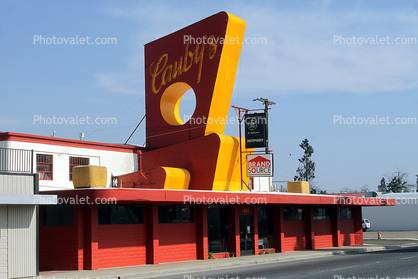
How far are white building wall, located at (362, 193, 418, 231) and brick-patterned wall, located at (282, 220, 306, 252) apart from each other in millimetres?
32979

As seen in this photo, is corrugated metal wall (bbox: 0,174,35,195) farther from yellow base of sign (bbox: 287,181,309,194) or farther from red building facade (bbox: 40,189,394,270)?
yellow base of sign (bbox: 287,181,309,194)

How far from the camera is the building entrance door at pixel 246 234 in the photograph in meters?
27.8

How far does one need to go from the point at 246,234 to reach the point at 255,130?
6322 millimetres

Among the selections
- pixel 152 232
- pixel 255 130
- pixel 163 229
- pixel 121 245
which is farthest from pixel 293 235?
pixel 121 245

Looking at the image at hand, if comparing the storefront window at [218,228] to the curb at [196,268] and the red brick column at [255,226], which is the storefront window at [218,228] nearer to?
the red brick column at [255,226]

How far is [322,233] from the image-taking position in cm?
3397

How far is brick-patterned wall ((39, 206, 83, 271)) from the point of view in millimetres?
20484

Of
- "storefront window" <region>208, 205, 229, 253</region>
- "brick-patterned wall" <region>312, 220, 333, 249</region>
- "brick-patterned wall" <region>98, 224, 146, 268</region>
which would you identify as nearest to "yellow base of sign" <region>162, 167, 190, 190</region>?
"storefront window" <region>208, 205, 229, 253</region>

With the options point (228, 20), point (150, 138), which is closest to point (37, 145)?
point (150, 138)

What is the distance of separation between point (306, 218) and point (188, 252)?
1110 cm

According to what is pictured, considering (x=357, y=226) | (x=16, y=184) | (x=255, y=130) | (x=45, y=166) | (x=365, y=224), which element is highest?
(x=255, y=130)

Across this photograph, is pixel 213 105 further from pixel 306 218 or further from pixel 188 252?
pixel 306 218

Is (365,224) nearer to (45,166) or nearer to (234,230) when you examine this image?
(234,230)

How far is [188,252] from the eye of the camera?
81.6 ft
